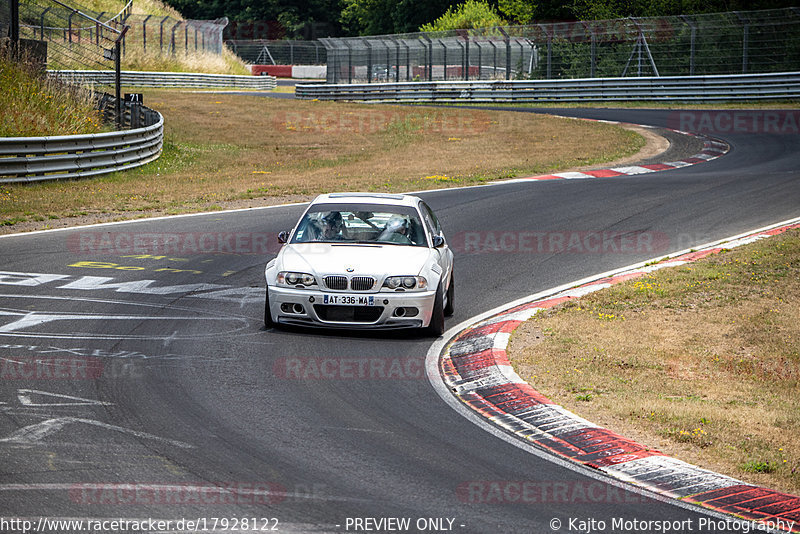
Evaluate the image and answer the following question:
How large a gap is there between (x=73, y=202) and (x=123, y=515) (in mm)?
14837

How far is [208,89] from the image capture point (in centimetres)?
6331

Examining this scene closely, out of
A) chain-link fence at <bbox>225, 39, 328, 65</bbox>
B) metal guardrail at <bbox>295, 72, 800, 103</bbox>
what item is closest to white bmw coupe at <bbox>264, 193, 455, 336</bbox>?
metal guardrail at <bbox>295, 72, 800, 103</bbox>

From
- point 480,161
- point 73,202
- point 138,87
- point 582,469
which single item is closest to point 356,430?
point 582,469

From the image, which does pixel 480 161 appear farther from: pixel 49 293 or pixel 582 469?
pixel 582 469

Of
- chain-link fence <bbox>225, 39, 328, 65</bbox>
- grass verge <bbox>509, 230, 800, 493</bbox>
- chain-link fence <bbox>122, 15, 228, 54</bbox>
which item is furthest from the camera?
chain-link fence <bbox>225, 39, 328, 65</bbox>

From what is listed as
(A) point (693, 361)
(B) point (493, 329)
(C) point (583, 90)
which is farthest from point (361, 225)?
(C) point (583, 90)

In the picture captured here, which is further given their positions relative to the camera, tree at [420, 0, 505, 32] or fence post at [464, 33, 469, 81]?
tree at [420, 0, 505, 32]

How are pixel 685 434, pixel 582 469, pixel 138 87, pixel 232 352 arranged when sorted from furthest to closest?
pixel 138 87
pixel 232 352
pixel 685 434
pixel 582 469
